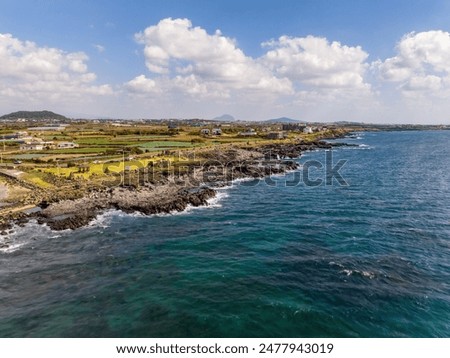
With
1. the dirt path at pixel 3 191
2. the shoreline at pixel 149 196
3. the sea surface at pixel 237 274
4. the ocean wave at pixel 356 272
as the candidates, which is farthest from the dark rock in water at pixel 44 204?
the ocean wave at pixel 356 272

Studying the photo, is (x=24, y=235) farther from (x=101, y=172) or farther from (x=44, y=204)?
(x=101, y=172)

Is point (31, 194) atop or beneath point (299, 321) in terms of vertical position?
atop

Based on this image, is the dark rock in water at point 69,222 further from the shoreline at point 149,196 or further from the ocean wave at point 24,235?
the ocean wave at point 24,235

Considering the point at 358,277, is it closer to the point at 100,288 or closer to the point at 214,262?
the point at 214,262

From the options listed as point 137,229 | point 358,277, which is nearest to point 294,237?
point 358,277

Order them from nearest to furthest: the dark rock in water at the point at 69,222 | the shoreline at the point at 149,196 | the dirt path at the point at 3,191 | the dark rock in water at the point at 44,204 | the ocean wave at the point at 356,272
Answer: the ocean wave at the point at 356,272 < the dark rock in water at the point at 69,222 < the shoreline at the point at 149,196 < the dark rock in water at the point at 44,204 < the dirt path at the point at 3,191
